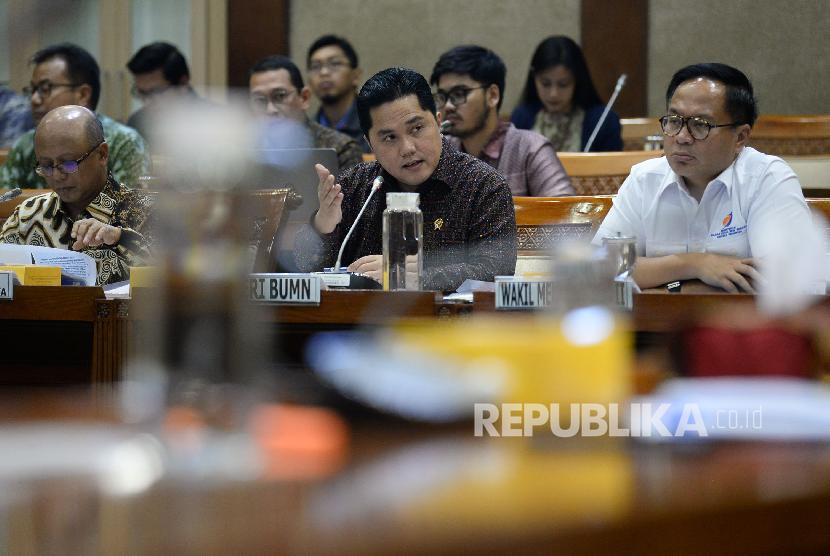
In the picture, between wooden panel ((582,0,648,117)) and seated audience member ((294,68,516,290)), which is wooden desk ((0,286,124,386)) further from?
wooden panel ((582,0,648,117))

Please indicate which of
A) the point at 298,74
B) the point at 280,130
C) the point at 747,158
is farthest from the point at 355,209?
the point at 298,74

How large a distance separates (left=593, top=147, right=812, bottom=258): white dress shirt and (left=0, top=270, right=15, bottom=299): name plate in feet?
4.42

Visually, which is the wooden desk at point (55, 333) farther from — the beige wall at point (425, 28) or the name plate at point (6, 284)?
the beige wall at point (425, 28)

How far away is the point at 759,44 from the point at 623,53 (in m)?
0.75

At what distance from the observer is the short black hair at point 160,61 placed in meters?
4.91

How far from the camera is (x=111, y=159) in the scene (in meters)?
3.95

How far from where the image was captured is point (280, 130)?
13.8 feet

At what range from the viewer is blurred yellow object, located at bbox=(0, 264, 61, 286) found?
201 centimetres

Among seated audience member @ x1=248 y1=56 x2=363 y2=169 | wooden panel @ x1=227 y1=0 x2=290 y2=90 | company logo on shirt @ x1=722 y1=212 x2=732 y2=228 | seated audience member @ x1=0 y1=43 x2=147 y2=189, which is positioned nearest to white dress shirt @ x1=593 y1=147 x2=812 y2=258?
company logo on shirt @ x1=722 y1=212 x2=732 y2=228

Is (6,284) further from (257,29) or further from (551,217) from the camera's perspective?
(257,29)

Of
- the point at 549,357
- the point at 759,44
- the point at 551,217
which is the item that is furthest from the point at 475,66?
the point at 549,357

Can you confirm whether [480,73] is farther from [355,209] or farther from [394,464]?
[394,464]

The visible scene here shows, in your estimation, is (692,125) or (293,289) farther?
(692,125)

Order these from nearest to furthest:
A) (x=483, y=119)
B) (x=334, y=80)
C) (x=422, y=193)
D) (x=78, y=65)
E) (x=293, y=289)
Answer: (x=293, y=289) < (x=422, y=193) < (x=483, y=119) < (x=78, y=65) < (x=334, y=80)
